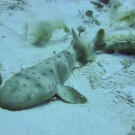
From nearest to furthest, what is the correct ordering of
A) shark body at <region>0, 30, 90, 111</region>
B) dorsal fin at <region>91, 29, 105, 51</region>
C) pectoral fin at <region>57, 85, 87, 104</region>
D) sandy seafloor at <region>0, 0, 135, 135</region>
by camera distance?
sandy seafloor at <region>0, 0, 135, 135</region> → shark body at <region>0, 30, 90, 111</region> → pectoral fin at <region>57, 85, 87, 104</region> → dorsal fin at <region>91, 29, 105, 51</region>

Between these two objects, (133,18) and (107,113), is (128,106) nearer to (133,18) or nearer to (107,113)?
(107,113)

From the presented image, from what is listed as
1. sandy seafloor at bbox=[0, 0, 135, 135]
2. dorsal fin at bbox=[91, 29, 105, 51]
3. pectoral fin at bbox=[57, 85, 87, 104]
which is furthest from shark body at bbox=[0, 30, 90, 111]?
A: dorsal fin at bbox=[91, 29, 105, 51]

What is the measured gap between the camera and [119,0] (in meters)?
8.15

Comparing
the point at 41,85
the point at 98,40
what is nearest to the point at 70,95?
the point at 41,85

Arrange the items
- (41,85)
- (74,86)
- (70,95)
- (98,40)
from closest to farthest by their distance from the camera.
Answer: (41,85)
(70,95)
(74,86)
(98,40)

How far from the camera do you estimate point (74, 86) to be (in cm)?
422

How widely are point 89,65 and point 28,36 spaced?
6.54 ft

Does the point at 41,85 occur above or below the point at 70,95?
above

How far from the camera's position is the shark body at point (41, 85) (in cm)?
326

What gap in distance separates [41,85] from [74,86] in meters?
0.87

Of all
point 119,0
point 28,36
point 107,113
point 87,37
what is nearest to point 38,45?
point 28,36

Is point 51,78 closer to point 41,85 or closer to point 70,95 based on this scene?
point 41,85

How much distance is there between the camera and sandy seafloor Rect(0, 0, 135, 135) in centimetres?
312

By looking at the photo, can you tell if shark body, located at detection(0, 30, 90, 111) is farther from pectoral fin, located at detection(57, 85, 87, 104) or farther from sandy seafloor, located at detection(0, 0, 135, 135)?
sandy seafloor, located at detection(0, 0, 135, 135)
